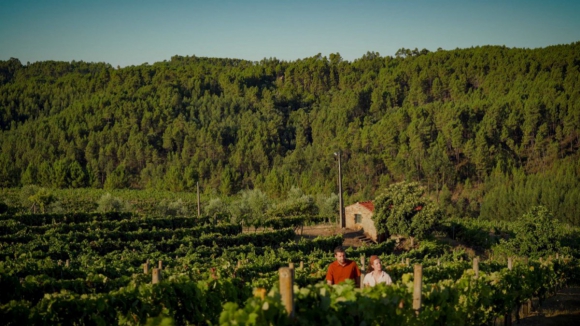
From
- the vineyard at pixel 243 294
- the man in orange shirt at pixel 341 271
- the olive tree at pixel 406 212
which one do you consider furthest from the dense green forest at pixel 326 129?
the man in orange shirt at pixel 341 271

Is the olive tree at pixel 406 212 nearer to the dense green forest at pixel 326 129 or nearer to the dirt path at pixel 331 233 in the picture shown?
the dirt path at pixel 331 233

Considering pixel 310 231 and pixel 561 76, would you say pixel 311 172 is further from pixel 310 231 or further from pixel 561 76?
pixel 561 76

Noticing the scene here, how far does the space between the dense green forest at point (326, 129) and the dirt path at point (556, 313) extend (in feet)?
138

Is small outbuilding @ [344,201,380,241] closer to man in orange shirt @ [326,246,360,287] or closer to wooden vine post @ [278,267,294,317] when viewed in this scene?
man in orange shirt @ [326,246,360,287]

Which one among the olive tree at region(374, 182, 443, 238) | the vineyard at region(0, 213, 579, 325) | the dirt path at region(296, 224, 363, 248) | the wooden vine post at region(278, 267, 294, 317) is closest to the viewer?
the wooden vine post at region(278, 267, 294, 317)

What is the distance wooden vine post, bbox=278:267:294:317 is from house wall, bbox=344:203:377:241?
102ft

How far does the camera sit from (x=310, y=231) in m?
40.8

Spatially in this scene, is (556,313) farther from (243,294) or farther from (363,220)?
(363,220)

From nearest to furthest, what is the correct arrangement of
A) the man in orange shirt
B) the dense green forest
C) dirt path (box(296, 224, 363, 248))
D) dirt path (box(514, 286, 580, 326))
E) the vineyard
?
the vineyard, the man in orange shirt, dirt path (box(514, 286, 580, 326)), dirt path (box(296, 224, 363, 248)), the dense green forest

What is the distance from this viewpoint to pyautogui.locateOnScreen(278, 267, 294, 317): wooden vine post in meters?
5.73

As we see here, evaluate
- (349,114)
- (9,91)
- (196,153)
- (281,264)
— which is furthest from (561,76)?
(9,91)

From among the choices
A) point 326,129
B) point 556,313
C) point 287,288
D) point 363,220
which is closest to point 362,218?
point 363,220

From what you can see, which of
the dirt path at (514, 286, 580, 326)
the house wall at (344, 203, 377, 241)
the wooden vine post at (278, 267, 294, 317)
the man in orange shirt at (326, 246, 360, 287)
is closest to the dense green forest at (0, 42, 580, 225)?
the house wall at (344, 203, 377, 241)

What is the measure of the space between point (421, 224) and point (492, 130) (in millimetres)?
54779
